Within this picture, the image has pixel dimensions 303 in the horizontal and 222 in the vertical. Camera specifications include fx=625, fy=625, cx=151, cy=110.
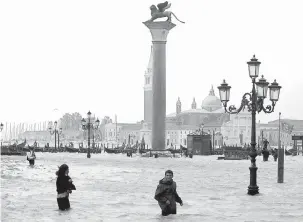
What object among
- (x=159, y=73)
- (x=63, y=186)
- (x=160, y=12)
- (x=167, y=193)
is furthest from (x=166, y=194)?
(x=160, y=12)

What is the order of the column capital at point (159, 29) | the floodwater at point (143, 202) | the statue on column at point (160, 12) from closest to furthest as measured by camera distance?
the floodwater at point (143, 202) → the column capital at point (159, 29) → the statue on column at point (160, 12)

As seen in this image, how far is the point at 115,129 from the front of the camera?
16775 cm

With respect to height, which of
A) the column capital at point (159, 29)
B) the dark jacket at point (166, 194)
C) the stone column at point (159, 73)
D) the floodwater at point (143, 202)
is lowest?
the floodwater at point (143, 202)

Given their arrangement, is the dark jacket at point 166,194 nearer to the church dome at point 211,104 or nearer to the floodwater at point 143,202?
the floodwater at point 143,202

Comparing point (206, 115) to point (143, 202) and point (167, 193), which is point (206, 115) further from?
point (167, 193)

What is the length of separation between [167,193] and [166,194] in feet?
0.13

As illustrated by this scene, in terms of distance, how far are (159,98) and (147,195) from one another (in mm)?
27252

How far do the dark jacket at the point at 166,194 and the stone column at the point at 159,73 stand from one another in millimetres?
30626

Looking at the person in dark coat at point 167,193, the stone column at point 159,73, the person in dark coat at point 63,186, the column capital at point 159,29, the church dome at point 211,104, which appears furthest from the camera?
the church dome at point 211,104

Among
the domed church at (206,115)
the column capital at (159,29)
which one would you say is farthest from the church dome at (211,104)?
the column capital at (159,29)

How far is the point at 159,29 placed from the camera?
4019 cm

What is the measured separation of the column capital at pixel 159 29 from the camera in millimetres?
40000

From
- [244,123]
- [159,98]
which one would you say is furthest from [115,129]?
[159,98]

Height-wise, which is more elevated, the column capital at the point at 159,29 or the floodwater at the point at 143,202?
the column capital at the point at 159,29
